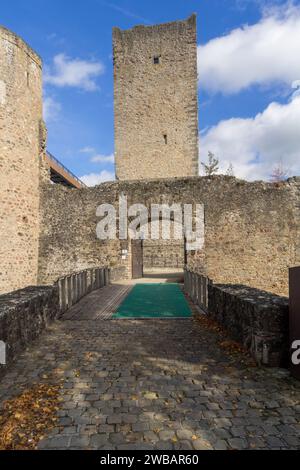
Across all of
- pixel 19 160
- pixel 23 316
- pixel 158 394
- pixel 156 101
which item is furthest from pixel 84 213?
pixel 158 394

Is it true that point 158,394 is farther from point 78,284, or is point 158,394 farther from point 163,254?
point 163,254

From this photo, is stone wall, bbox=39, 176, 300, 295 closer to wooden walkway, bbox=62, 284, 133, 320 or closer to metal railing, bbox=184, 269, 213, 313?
wooden walkway, bbox=62, 284, 133, 320

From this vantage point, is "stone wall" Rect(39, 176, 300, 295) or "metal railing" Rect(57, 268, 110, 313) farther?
"stone wall" Rect(39, 176, 300, 295)

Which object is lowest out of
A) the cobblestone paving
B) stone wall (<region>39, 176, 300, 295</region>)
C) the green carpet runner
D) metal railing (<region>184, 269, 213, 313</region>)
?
the cobblestone paving

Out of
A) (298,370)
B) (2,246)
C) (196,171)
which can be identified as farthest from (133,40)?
(298,370)

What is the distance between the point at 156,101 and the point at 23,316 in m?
18.9

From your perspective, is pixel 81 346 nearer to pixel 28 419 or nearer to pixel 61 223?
pixel 28 419

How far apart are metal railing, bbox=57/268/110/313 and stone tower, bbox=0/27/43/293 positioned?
4150mm

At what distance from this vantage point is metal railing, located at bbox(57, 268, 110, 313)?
739cm

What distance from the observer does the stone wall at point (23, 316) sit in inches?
161

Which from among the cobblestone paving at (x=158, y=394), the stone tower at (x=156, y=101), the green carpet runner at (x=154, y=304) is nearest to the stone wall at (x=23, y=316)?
the cobblestone paving at (x=158, y=394)

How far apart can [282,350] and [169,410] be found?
177cm

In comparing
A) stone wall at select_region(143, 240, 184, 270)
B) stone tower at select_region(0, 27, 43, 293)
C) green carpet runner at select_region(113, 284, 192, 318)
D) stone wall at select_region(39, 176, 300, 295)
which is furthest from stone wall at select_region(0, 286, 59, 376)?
stone wall at select_region(143, 240, 184, 270)

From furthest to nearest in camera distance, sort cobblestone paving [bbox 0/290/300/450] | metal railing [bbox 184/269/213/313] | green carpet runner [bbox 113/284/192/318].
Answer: metal railing [bbox 184/269/213/313], green carpet runner [bbox 113/284/192/318], cobblestone paving [bbox 0/290/300/450]
